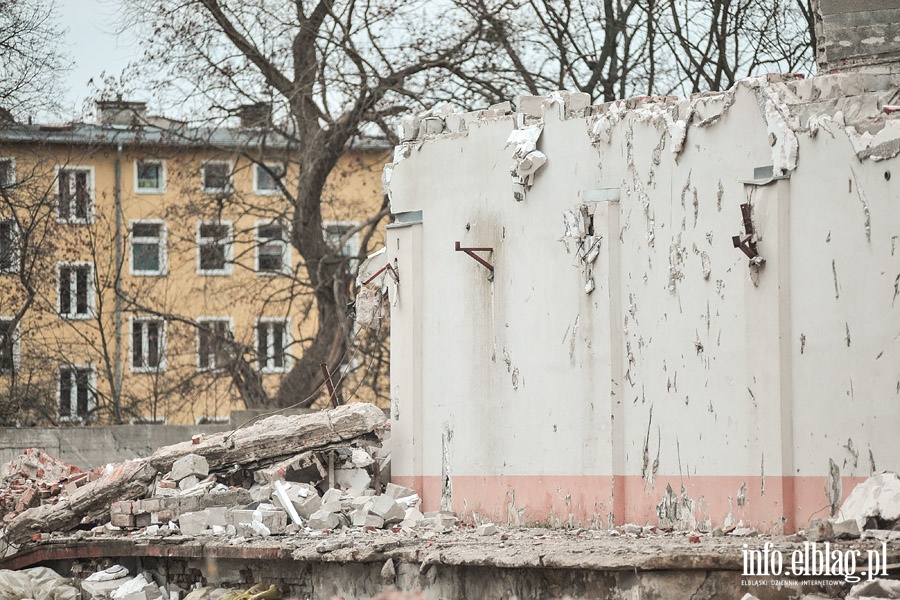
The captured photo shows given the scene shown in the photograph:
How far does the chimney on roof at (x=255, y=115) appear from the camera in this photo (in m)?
24.9

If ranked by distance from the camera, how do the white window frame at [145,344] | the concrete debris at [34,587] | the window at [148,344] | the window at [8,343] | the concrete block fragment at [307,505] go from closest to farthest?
the concrete debris at [34,587], the concrete block fragment at [307,505], the window at [8,343], the white window frame at [145,344], the window at [148,344]

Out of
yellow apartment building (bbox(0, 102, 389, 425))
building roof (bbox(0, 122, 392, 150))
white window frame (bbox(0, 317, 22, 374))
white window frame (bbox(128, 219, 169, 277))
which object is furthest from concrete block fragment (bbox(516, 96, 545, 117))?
white window frame (bbox(128, 219, 169, 277))

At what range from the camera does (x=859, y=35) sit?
1255 centimetres

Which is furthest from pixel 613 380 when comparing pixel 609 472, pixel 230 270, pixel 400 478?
pixel 230 270

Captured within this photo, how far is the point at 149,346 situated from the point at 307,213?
8.84m

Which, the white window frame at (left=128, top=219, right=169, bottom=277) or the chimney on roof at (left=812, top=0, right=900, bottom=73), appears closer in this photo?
the chimney on roof at (left=812, top=0, right=900, bottom=73)

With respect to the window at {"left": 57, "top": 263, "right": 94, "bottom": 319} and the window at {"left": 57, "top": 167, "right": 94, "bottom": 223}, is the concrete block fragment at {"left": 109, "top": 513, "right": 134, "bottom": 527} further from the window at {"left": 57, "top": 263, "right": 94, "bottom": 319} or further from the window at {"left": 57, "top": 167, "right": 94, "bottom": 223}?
the window at {"left": 57, "top": 263, "right": 94, "bottom": 319}

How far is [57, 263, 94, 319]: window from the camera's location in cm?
2968

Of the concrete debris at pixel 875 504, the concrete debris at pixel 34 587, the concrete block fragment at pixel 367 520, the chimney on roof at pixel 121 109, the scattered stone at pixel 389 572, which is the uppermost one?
the chimney on roof at pixel 121 109

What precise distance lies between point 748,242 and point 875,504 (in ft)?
8.32

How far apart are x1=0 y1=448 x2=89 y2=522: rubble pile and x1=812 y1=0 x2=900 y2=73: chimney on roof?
32.5ft

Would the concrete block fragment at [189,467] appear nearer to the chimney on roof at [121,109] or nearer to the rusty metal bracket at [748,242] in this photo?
the rusty metal bracket at [748,242]

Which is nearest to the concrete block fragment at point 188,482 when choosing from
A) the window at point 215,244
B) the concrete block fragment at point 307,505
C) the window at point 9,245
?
the concrete block fragment at point 307,505

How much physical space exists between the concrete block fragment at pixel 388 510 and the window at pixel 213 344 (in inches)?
469
